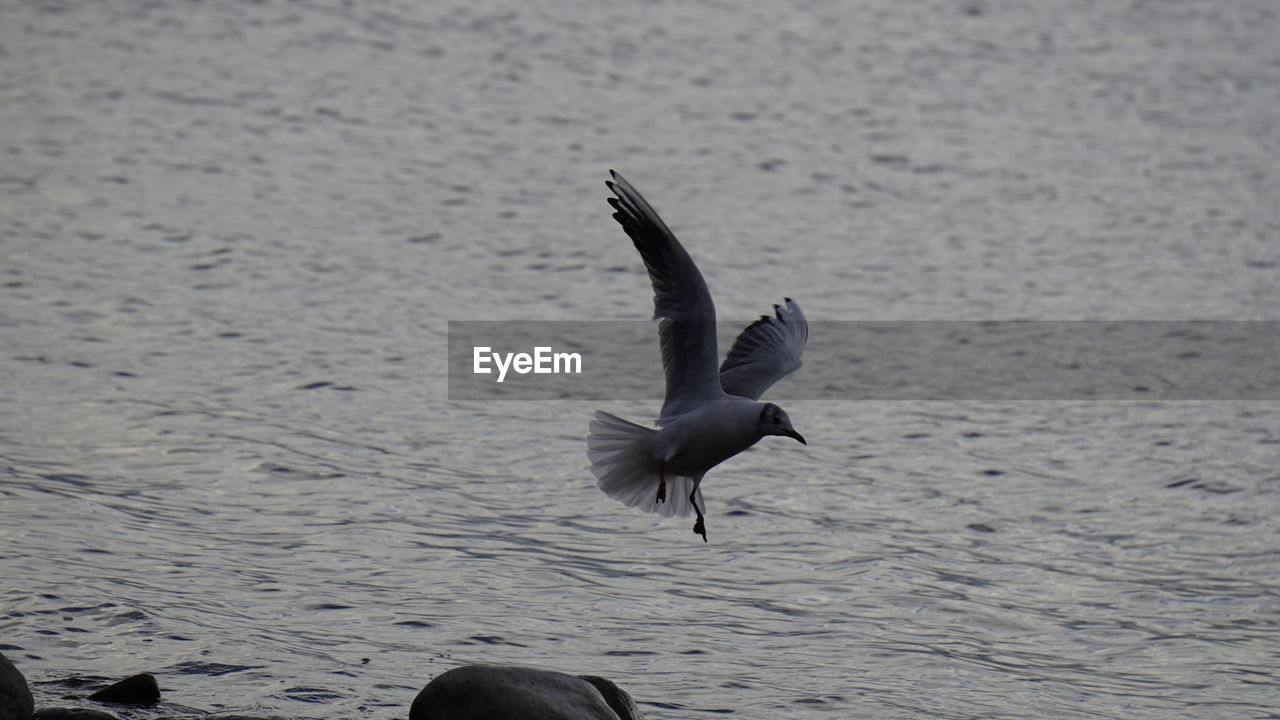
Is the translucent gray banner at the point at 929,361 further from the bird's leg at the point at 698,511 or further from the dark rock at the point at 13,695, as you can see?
the dark rock at the point at 13,695

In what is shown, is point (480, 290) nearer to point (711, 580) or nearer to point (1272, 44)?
point (711, 580)

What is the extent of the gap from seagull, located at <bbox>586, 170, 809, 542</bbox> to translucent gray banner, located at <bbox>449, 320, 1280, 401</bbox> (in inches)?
204

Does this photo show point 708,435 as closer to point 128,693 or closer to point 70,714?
point 128,693

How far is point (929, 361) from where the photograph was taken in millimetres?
16234

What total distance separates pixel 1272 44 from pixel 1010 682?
74.5 feet

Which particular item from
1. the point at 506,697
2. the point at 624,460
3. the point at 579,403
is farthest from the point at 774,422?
the point at 579,403

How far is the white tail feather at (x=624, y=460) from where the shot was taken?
9695 millimetres

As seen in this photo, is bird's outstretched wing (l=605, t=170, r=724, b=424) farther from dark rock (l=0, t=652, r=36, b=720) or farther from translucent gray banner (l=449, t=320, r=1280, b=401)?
translucent gray banner (l=449, t=320, r=1280, b=401)

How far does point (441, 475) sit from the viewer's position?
13.0 metres

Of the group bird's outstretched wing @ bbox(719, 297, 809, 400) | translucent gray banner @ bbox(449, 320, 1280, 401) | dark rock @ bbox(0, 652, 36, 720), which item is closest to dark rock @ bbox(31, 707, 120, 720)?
dark rock @ bbox(0, 652, 36, 720)

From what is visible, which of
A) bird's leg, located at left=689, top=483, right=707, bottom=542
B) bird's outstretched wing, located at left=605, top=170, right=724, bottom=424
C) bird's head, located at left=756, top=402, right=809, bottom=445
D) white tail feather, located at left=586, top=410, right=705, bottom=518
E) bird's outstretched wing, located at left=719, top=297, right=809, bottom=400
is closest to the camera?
bird's head, located at left=756, top=402, right=809, bottom=445

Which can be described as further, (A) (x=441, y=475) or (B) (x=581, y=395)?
(B) (x=581, y=395)

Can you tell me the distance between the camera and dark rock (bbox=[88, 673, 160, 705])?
8.64m

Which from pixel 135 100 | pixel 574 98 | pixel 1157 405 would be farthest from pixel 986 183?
pixel 135 100
